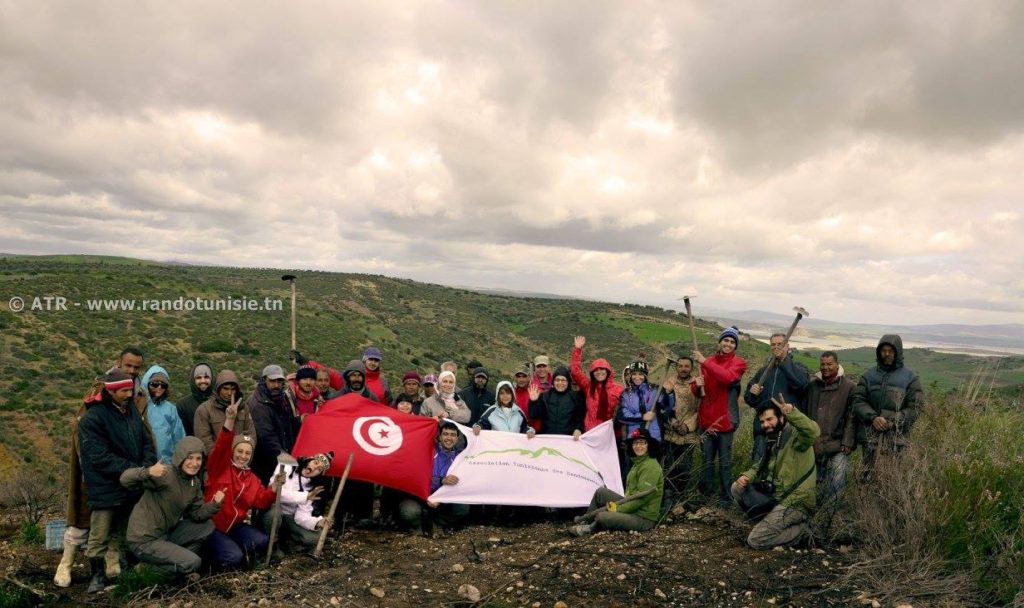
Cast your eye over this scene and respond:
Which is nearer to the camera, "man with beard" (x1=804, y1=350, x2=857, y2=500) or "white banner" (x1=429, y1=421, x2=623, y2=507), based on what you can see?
"man with beard" (x1=804, y1=350, x2=857, y2=500)

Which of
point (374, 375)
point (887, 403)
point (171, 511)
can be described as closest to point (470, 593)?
point (171, 511)

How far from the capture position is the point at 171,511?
5.96m

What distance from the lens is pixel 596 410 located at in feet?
29.0

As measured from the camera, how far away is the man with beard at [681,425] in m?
8.21

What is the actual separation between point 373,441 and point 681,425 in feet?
13.9

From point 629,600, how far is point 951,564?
312 cm

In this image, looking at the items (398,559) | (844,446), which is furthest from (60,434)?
(844,446)

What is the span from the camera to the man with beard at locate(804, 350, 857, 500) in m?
7.16

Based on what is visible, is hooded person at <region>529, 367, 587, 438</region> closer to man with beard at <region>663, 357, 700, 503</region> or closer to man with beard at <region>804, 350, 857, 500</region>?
man with beard at <region>663, 357, 700, 503</region>

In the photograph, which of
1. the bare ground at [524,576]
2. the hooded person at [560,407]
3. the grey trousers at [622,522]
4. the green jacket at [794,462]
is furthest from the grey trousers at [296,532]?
the green jacket at [794,462]

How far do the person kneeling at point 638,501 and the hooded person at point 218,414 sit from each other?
13.9 feet

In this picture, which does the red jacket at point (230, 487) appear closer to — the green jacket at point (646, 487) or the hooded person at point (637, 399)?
the green jacket at point (646, 487)

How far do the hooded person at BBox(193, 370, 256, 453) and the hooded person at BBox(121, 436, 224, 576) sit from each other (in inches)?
36.2

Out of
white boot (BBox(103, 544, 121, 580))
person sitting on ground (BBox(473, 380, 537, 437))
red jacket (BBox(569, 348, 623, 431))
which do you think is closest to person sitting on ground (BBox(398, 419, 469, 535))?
person sitting on ground (BBox(473, 380, 537, 437))
